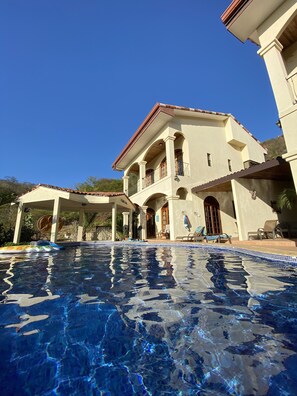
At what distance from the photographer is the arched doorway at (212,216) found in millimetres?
14030

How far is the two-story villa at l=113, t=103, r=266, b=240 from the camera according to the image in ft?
43.8

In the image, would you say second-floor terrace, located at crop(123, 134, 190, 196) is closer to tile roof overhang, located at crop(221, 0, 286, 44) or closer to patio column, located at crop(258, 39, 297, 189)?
tile roof overhang, located at crop(221, 0, 286, 44)

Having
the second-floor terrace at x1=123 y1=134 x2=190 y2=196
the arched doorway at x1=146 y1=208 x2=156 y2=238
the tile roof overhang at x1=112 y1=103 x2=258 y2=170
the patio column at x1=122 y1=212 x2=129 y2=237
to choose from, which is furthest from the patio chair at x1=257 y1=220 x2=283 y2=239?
the patio column at x1=122 y1=212 x2=129 y2=237

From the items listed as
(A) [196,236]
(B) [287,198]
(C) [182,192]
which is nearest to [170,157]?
(C) [182,192]

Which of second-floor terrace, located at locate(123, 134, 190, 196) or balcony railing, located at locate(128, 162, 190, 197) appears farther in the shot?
balcony railing, located at locate(128, 162, 190, 197)

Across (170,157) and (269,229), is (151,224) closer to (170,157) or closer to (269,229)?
(170,157)

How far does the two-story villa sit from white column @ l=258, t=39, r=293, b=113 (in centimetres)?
670

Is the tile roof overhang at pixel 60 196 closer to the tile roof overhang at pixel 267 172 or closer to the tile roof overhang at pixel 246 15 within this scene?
the tile roof overhang at pixel 267 172

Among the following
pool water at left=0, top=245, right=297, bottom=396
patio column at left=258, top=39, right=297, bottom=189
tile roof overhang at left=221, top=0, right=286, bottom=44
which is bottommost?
pool water at left=0, top=245, right=297, bottom=396

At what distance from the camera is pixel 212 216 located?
14.3 meters

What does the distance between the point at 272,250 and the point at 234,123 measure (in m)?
14.1

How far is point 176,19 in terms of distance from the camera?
10594 mm

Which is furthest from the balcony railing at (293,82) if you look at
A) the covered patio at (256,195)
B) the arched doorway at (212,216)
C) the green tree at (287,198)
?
the arched doorway at (212,216)

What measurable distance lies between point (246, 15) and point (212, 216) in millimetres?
10867
